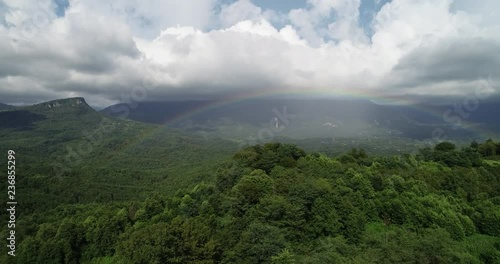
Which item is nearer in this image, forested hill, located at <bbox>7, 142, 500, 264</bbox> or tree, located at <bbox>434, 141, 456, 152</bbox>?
forested hill, located at <bbox>7, 142, 500, 264</bbox>

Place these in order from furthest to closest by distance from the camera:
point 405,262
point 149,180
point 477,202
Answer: point 149,180, point 477,202, point 405,262

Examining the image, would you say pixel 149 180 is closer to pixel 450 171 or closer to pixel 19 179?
pixel 19 179

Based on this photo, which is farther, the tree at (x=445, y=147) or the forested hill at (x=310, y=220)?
the tree at (x=445, y=147)

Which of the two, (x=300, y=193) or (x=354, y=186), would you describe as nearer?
(x=300, y=193)

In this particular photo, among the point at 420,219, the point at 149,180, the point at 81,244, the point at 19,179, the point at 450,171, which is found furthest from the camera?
the point at 149,180

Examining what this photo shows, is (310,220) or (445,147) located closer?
(310,220)

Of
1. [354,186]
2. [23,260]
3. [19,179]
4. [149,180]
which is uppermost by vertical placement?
[354,186]

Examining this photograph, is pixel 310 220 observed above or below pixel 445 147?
below

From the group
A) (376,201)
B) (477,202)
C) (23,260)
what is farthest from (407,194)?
(23,260)
